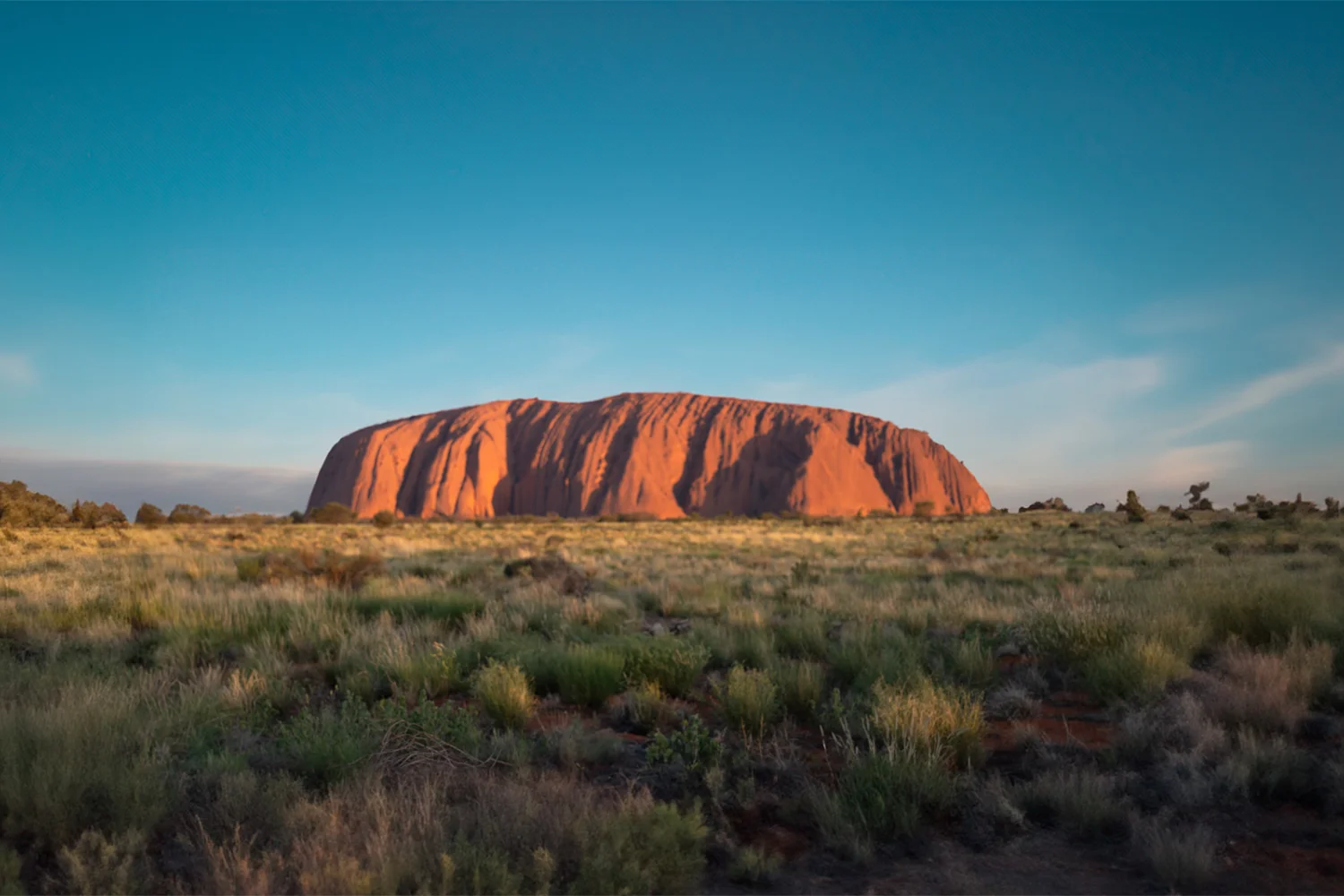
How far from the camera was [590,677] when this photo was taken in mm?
6105

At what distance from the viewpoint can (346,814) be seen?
356cm

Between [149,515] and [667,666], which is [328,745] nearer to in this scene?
[667,666]

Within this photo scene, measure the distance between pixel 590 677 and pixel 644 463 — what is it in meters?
90.9

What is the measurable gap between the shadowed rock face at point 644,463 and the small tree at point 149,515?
47825mm

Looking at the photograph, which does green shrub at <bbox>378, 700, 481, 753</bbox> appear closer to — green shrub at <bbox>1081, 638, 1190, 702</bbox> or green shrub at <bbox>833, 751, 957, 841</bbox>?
green shrub at <bbox>833, 751, 957, 841</bbox>

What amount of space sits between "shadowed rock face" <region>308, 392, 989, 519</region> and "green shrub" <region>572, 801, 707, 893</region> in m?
85.6

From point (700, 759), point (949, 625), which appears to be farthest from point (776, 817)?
point (949, 625)

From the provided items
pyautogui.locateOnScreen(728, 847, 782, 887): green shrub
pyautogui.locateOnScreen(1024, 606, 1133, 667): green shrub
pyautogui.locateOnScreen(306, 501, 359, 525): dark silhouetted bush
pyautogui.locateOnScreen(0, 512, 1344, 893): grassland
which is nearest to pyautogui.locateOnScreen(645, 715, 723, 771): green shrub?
pyautogui.locateOnScreen(0, 512, 1344, 893): grassland

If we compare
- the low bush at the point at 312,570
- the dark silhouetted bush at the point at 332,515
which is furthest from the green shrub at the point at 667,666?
the dark silhouetted bush at the point at 332,515

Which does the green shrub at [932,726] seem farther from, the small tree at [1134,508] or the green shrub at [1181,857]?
the small tree at [1134,508]

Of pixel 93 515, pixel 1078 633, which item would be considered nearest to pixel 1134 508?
pixel 1078 633

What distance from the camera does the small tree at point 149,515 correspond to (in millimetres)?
42844

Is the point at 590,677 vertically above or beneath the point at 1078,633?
beneath

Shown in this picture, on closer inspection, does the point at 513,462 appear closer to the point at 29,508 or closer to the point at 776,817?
the point at 29,508
